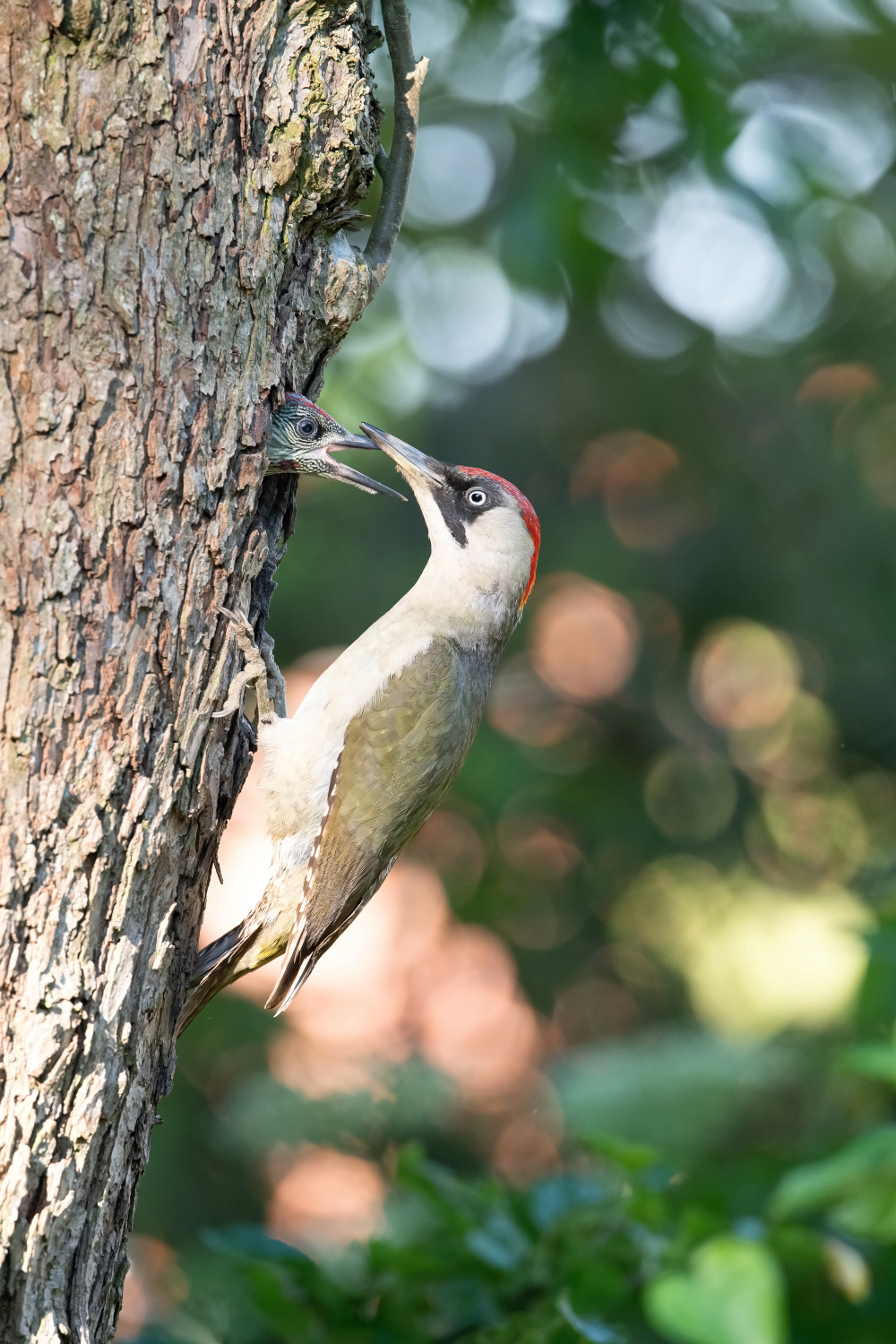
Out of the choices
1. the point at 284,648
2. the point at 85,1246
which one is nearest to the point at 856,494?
the point at 284,648

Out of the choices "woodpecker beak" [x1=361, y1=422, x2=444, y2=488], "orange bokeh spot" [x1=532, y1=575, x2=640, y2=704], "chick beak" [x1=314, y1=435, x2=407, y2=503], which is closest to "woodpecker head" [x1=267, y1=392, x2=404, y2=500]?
"chick beak" [x1=314, y1=435, x2=407, y2=503]

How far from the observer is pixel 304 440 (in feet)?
8.02

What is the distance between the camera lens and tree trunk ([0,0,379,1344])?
5.85 feet

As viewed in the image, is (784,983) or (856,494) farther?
(856,494)

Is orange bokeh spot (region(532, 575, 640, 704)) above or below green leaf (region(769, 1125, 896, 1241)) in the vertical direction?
below

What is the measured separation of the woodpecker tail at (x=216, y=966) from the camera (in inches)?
99.6

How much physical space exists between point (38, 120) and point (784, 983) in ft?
17.9

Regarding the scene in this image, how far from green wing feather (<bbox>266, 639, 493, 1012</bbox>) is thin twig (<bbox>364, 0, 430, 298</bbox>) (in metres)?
0.98

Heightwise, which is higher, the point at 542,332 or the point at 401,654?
the point at 401,654

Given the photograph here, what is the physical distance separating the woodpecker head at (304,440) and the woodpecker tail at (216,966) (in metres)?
1.02

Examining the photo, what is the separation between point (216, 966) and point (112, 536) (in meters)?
1.08

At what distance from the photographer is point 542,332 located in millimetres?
7508

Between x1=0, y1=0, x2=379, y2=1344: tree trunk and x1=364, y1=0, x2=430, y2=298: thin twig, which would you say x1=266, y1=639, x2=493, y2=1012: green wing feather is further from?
x1=364, y1=0, x2=430, y2=298: thin twig

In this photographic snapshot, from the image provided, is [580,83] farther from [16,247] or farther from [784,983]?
[784,983]
